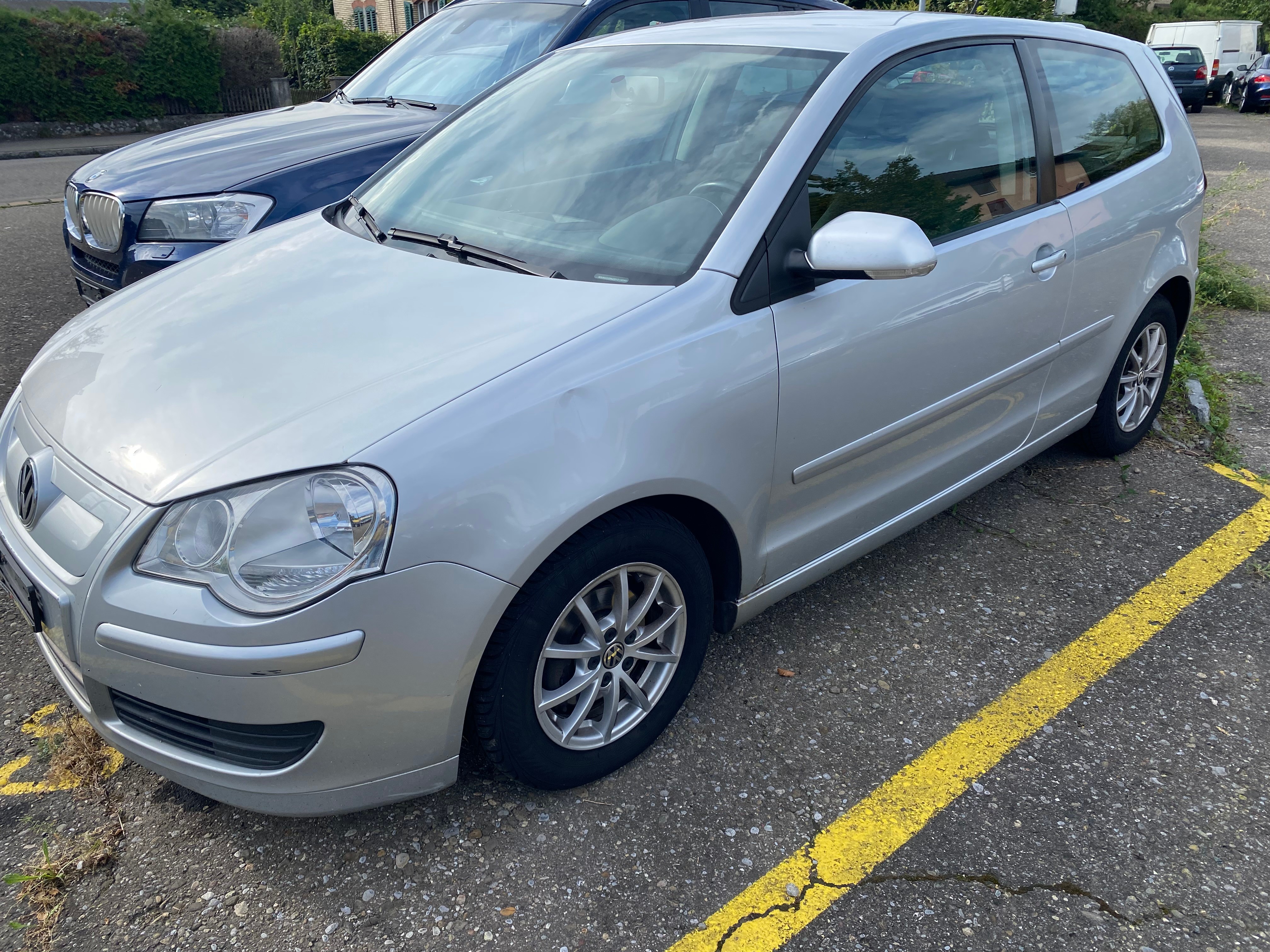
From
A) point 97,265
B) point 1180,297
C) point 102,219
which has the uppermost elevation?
point 102,219

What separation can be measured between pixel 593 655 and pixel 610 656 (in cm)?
6

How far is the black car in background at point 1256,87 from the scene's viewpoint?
22797 mm

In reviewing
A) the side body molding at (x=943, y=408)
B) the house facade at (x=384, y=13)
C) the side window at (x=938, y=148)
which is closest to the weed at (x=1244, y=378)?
the side body molding at (x=943, y=408)

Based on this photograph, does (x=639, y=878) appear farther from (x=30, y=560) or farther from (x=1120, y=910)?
(x=30, y=560)

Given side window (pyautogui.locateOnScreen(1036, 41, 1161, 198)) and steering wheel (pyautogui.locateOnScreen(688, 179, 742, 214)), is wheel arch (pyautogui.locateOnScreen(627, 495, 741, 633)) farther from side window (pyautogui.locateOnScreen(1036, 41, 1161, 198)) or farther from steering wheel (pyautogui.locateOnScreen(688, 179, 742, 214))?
side window (pyautogui.locateOnScreen(1036, 41, 1161, 198))

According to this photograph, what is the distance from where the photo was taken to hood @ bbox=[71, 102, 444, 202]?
402cm

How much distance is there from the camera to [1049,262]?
9.73 ft

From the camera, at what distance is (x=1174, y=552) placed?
3.34 metres

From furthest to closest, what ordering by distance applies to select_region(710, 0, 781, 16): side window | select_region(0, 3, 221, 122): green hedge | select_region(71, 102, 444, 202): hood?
select_region(0, 3, 221, 122): green hedge → select_region(710, 0, 781, 16): side window → select_region(71, 102, 444, 202): hood

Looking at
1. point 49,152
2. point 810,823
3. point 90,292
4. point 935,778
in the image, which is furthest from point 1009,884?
point 49,152

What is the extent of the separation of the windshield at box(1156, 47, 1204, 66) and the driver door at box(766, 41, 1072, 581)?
26.3 meters

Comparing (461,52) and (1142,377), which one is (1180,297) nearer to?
(1142,377)

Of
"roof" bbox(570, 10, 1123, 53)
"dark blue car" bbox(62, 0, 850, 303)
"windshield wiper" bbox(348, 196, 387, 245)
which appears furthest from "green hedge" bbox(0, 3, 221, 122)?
"roof" bbox(570, 10, 1123, 53)

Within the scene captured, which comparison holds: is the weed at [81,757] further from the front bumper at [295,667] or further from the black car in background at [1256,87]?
the black car in background at [1256,87]
